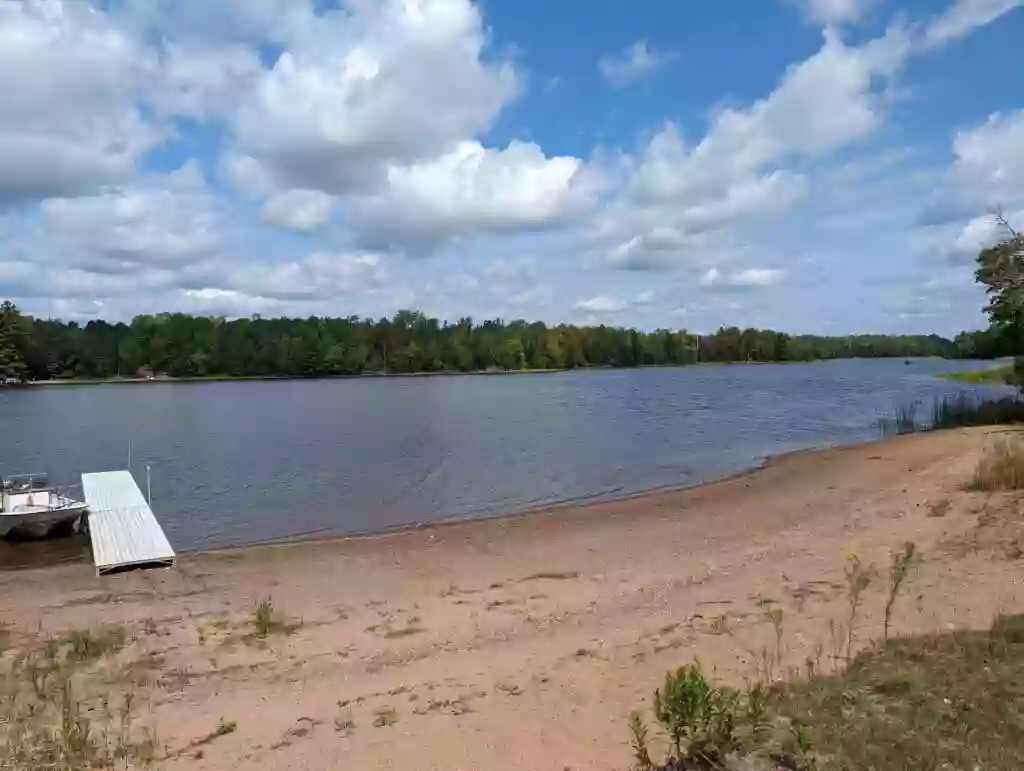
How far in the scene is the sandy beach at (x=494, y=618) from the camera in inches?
244

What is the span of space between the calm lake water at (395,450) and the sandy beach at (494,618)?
175 inches

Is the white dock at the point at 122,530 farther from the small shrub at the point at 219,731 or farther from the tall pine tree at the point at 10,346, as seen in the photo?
the tall pine tree at the point at 10,346

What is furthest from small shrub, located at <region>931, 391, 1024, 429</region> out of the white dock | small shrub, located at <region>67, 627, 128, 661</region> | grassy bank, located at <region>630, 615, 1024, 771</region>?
small shrub, located at <region>67, 627, 128, 661</region>

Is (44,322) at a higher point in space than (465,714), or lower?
higher

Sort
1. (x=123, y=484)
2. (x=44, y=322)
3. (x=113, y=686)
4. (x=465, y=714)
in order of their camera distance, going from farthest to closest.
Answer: (x=44, y=322)
(x=123, y=484)
(x=113, y=686)
(x=465, y=714)

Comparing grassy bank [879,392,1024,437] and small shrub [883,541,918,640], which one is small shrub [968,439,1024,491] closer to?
small shrub [883,541,918,640]

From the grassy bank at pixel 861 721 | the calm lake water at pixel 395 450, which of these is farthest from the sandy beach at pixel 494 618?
the calm lake water at pixel 395 450

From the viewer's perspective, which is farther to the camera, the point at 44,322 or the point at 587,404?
the point at 44,322

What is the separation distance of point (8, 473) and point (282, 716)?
2967 cm

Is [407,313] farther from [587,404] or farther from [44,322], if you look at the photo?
[587,404]

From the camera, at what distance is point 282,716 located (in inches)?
263

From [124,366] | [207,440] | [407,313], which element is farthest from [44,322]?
[207,440]

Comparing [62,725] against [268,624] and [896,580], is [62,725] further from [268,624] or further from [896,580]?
[896,580]

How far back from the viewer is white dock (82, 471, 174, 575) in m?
14.8
